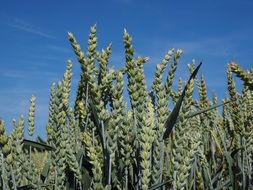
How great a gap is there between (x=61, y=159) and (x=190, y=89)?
364 millimetres

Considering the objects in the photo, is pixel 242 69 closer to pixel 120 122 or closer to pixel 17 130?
pixel 120 122

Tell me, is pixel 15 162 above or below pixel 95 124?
below

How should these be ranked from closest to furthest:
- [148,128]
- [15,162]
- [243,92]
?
[148,128] < [15,162] < [243,92]

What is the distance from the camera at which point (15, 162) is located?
1.10 meters

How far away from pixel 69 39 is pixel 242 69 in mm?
536

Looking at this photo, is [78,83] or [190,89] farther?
[78,83]

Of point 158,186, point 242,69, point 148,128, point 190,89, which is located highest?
point 242,69

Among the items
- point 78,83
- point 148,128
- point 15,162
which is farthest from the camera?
point 78,83

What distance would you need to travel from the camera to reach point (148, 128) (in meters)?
0.97

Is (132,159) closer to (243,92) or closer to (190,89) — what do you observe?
(190,89)

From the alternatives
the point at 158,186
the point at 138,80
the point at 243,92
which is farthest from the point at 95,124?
the point at 243,92

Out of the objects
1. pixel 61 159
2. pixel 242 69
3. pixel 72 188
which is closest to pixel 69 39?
pixel 61 159

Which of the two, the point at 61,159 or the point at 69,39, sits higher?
the point at 69,39

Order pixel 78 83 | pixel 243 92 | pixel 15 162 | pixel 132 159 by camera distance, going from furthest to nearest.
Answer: pixel 243 92 < pixel 78 83 < pixel 132 159 < pixel 15 162
